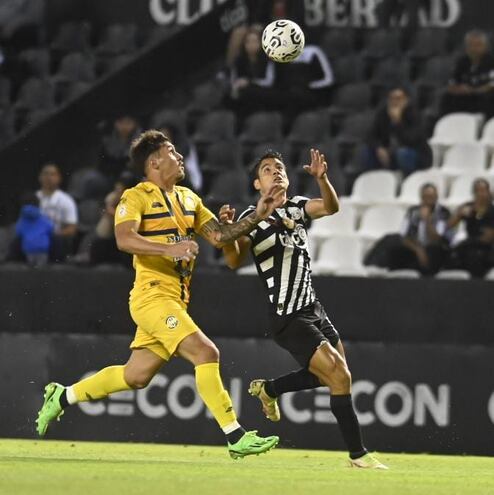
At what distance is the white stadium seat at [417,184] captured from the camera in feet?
55.4

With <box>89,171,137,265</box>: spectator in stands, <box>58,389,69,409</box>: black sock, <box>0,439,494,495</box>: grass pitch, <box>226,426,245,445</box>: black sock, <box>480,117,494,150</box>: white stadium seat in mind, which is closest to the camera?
<box>0,439,494,495</box>: grass pitch

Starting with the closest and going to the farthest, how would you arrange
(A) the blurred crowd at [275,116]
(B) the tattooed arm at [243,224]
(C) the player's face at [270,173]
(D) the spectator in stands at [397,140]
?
(B) the tattooed arm at [243,224], (C) the player's face at [270,173], (A) the blurred crowd at [275,116], (D) the spectator in stands at [397,140]

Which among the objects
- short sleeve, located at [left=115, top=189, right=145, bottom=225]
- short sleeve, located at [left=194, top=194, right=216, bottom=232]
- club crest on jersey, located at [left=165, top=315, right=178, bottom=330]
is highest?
short sleeve, located at [left=115, top=189, right=145, bottom=225]

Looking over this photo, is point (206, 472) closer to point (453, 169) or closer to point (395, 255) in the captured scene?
point (395, 255)

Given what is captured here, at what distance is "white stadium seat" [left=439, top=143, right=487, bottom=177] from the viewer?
17.2 metres

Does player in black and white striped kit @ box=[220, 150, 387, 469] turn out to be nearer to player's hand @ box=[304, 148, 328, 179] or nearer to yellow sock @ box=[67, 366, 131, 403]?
player's hand @ box=[304, 148, 328, 179]

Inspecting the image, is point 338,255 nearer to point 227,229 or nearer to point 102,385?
point 102,385

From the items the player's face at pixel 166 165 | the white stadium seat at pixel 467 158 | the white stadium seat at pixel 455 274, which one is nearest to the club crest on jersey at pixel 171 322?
the player's face at pixel 166 165

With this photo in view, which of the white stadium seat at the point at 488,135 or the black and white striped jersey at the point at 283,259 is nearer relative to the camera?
the black and white striped jersey at the point at 283,259

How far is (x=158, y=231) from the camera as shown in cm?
995

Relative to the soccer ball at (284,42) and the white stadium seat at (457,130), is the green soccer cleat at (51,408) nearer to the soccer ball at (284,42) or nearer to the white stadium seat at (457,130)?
the soccer ball at (284,42)

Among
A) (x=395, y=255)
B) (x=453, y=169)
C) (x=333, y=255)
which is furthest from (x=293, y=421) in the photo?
(x=453, y=169)

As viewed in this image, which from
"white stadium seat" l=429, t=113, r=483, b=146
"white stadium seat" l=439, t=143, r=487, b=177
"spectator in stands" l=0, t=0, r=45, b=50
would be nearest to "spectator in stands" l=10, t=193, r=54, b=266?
"spectator in stands" l=0, t=0, r=45, b=50

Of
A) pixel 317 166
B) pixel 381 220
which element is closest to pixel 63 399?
pixel 317 166
